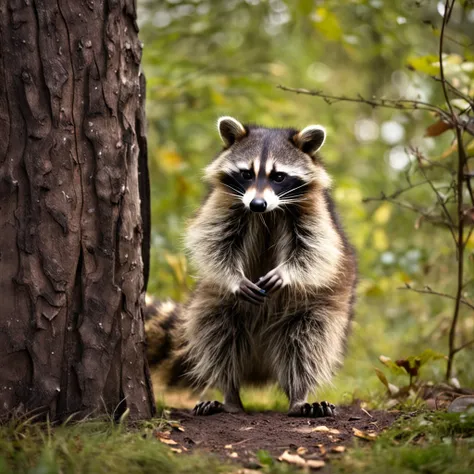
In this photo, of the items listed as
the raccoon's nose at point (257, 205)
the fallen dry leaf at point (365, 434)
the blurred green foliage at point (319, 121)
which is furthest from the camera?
the blurred green foliage at point (319, 121)

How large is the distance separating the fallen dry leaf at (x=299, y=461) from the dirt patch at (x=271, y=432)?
52mm

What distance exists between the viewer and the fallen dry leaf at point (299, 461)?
9.17 feet

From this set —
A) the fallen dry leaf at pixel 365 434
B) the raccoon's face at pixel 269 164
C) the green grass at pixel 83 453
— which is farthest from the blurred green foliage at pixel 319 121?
the green grass at pixel 83 453

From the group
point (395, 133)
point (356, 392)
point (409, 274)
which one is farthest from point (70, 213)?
point (395, 133)

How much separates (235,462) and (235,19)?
17.6 feet

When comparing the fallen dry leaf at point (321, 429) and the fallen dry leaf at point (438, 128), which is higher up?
the fallen dry leaf at point (438, 128)

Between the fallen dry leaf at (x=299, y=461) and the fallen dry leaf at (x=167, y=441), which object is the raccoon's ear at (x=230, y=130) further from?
the fallen dry leaf at (x=299, y=461)

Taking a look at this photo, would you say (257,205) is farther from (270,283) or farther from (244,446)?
(244,446)

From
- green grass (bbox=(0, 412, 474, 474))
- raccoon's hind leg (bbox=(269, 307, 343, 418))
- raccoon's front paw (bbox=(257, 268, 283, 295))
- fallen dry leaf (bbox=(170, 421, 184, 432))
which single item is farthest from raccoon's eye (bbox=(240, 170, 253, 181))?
green grass (bbox=(0, 412, 474, 474))

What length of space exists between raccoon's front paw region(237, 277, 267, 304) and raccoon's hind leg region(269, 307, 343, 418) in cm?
35

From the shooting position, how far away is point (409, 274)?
6.01 m

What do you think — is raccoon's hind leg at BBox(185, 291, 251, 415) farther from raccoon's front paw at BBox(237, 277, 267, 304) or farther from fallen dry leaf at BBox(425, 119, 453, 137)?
fallen dry leaf at BBox(425, 119, 453, 137)

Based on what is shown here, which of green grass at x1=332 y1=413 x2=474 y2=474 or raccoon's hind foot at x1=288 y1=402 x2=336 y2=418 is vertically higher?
green grass at x1=332 y1=413 x2=474 y2=474

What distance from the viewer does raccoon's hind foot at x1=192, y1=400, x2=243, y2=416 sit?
414 centimetres
